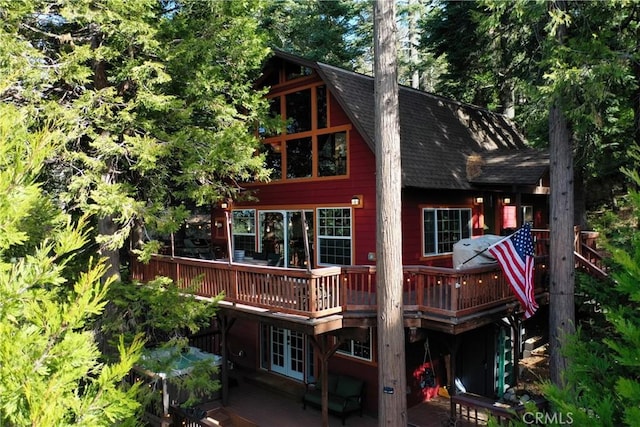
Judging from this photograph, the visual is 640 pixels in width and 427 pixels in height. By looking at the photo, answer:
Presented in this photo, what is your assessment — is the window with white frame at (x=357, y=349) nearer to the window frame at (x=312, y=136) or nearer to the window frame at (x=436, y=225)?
the window frame at (x=436, y=225)

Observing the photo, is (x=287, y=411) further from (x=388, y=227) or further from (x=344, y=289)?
(x=388, y=227)

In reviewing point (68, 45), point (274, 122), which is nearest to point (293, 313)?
point (274, 122)

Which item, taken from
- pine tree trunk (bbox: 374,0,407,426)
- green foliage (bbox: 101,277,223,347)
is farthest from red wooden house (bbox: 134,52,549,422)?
green foliage (bbox: 101,277,223,347)

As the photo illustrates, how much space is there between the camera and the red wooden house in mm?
8016

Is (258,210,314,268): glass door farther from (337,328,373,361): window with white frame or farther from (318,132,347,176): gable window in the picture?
(337,328,373,361): window with white frame

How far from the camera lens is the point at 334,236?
1073cm

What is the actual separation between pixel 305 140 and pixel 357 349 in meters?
5.40

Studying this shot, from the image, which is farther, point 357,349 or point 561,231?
point 357,349

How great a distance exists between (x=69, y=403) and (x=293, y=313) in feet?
18.1

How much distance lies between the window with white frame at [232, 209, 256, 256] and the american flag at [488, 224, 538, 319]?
7.21 m

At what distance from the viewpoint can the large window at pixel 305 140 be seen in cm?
1076

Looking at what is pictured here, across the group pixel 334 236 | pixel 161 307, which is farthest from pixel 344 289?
pixel 161 307

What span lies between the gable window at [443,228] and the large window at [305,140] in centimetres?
240

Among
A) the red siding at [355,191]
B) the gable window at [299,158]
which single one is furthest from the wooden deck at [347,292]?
the gable window at [299,158]
